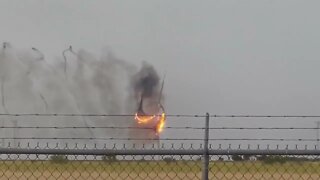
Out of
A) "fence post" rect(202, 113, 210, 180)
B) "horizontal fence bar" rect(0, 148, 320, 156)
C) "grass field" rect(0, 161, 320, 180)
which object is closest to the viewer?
"horizontal fence bar" rect(0, 148, 320, 156)

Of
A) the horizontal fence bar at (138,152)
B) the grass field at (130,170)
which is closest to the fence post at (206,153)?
the horizontal fence bar at (138,152)

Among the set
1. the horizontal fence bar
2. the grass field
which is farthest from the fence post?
the grass field

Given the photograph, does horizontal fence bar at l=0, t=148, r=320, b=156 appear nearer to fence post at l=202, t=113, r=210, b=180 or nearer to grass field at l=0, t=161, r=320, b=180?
fence post at l=202, t=113, r=210, b=180

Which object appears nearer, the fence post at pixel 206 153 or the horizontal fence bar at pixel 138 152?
the horizontal fence bar at pixel 138 152

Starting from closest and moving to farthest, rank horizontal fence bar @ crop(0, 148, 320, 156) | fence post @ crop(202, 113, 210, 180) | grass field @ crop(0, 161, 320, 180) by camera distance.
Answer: horizontal fence bar @ crop(0, 148, 320, 156)
fence post @ crop(202, 113, 210, 180)
grass field @ crop(0, 161, 320, 180)

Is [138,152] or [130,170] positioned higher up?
[138,152]

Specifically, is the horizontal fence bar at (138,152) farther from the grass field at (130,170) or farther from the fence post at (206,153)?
the grass field at (130,170)

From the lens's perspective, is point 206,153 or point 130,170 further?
point 130,170

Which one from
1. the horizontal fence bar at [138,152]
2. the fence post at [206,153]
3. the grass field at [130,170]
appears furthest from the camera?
the grass field at [130,170]

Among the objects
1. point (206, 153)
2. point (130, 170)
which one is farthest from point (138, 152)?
point (130, 170)

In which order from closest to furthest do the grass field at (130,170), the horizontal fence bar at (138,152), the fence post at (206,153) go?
the horizontal fence bar at (138,152) → the fence post at (206,153) → the grass field at (130,170)

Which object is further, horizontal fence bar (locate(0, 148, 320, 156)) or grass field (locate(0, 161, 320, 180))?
grass field (locate(0, 161, 320, 180))

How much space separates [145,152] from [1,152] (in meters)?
2.00

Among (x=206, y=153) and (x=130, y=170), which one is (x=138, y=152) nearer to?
(x=206, y=153)
